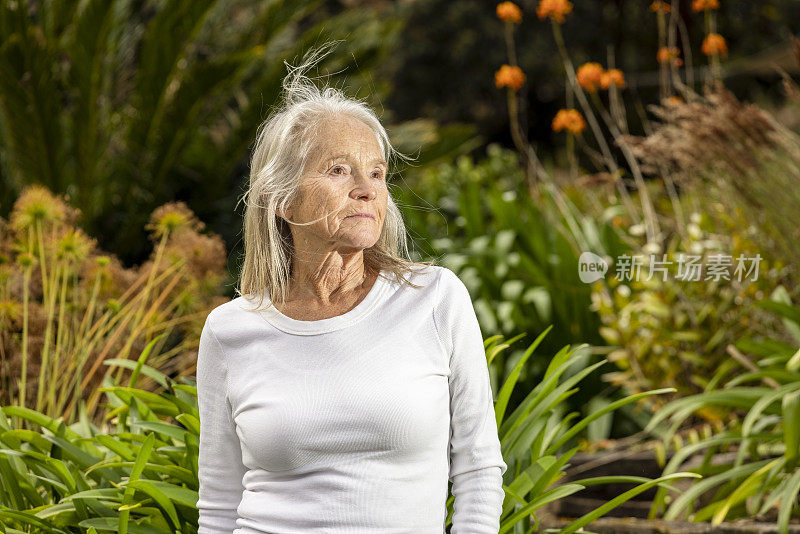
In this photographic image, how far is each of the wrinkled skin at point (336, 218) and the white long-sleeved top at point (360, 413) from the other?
54 mm

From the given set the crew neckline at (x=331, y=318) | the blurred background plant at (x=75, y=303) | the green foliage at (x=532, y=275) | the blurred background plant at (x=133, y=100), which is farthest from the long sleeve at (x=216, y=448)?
the blurred background plant at (x=133, y=100)

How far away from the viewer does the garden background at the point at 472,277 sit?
7.84 ft

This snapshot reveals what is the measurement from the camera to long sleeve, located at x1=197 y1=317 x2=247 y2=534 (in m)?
1.77

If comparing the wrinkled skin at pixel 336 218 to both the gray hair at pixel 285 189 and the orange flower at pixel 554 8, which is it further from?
the orange flower at pixel 554 8

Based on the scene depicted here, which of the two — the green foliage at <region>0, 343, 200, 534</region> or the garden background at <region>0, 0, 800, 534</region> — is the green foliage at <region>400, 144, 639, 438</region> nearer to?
the garden background at <region>0, 0, 800, 534</region>

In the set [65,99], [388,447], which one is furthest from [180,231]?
[65,99]

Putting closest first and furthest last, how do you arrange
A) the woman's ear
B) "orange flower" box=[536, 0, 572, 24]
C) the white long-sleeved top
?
the white long-sleeved top → the woman's ear → "orange flower" box=[536, 0, 572, 24]

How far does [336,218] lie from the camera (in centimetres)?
170

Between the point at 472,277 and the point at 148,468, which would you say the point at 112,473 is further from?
the point at 472,277

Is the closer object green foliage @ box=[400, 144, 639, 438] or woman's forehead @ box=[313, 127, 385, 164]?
woman's forehead @ box=[313, 127, 385, 164]

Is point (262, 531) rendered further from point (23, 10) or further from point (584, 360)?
point (23, 10)

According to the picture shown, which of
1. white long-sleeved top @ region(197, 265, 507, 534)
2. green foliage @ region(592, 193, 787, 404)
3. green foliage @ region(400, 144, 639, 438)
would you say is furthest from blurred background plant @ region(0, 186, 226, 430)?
green foliage @ region(592, 193, 787, 404)

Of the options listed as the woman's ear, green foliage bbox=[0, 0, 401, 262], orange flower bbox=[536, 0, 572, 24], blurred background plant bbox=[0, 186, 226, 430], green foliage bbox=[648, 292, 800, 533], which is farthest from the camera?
green foliage bbox=[0, 0, 401, 262]

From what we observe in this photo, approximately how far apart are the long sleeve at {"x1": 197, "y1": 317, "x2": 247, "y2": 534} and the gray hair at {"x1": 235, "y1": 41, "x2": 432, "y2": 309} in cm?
14
